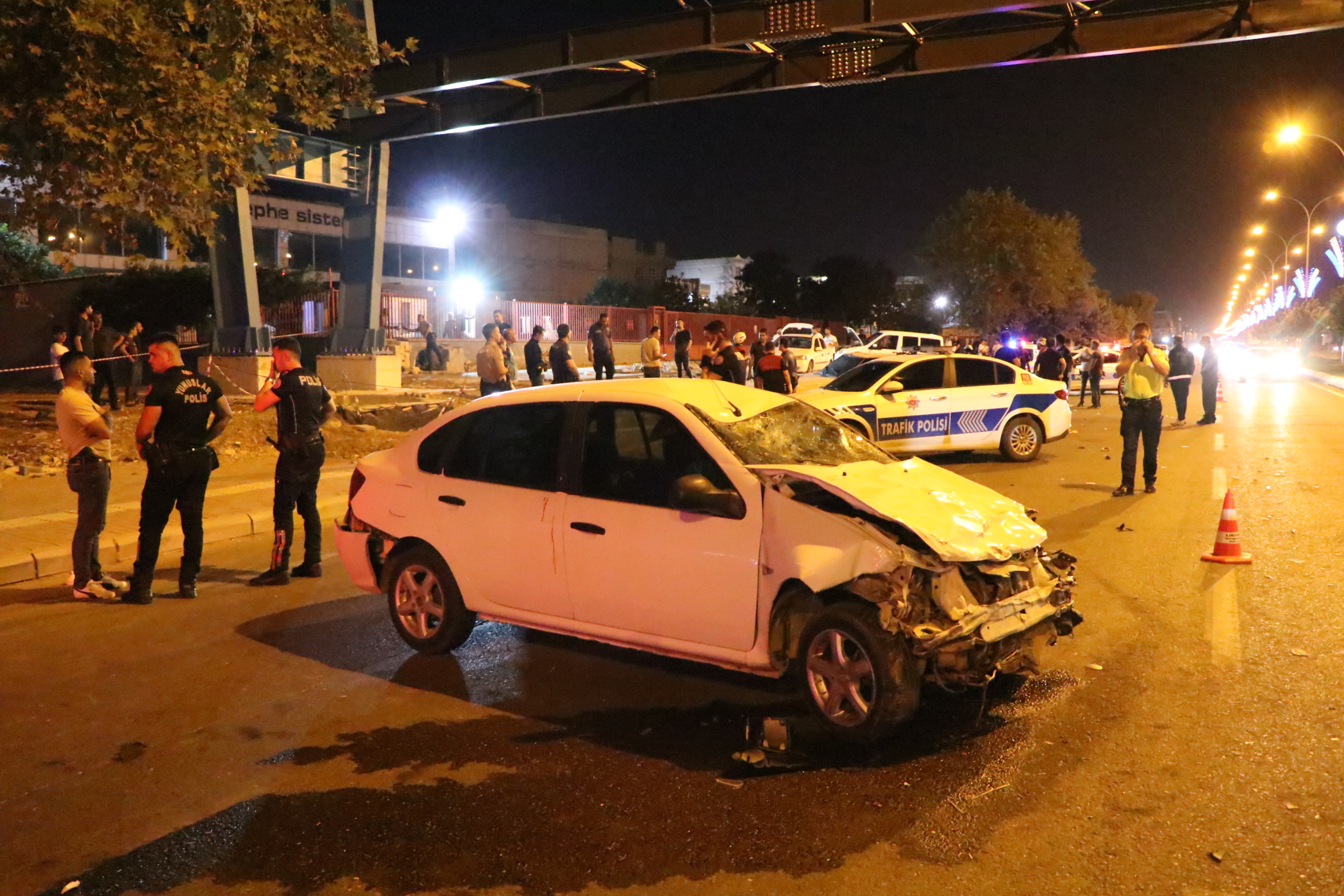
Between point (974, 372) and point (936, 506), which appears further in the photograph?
point (974, 372)

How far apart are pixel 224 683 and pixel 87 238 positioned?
7385 mm

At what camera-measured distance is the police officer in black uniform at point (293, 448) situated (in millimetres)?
8195

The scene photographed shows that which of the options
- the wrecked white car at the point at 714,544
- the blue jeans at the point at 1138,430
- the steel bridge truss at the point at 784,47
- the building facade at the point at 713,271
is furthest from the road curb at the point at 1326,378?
the building facade at the point at 713,271

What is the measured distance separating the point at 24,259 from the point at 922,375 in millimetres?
31115

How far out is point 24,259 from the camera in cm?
3481

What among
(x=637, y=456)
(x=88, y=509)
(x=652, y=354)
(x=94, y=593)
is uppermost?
(x=652, y=354)

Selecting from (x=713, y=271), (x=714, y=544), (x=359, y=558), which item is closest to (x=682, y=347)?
(x=359, y=558)

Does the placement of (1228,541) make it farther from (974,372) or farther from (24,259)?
(24,259)

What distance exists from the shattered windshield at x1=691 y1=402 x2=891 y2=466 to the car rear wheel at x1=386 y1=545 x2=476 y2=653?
1.80 m

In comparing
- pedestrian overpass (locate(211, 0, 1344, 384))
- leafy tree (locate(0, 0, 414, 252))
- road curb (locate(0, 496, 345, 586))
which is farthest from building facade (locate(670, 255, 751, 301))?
road curb (locate(0, 496, 345, 586))

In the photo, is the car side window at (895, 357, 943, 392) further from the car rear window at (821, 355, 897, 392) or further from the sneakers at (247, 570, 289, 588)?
the sneakers at (247, 570, 289, 588)

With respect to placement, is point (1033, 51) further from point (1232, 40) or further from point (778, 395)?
point (778, 395)

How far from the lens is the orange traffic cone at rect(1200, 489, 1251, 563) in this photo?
855 cm

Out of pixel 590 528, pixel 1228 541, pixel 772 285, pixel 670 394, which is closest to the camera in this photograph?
pixel 590 528
